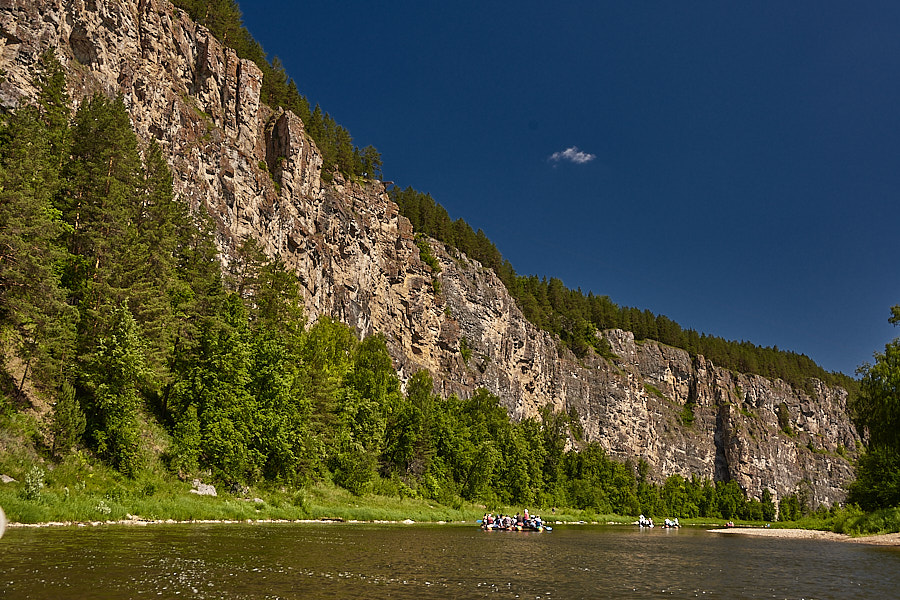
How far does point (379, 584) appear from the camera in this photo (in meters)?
15.8

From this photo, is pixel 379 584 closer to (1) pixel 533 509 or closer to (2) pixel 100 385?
(2) pixel 100 385

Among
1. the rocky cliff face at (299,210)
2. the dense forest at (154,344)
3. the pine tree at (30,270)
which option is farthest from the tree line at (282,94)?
the pine tree at (30,270)

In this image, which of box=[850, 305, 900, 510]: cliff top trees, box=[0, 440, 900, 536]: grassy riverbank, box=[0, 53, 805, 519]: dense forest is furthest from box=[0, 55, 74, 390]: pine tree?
box=[850, 305, 900, 510]: cliff top trees

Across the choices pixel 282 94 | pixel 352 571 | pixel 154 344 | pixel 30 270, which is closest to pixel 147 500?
pixel 154 344

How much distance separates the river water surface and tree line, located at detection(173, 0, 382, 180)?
87.2 metres

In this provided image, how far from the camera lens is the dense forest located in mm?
34156

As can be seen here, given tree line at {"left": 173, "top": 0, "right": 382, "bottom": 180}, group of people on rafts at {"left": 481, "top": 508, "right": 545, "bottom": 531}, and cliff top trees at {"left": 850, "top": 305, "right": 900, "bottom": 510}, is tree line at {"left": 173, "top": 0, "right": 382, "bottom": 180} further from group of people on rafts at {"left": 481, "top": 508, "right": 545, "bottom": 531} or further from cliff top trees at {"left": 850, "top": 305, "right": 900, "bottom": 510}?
cliff top trees at {"left": 850, "top": 305, "right": 900, "bottom": 510}

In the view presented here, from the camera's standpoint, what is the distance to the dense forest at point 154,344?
3416 centimetres

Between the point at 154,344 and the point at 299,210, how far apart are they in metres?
55.1

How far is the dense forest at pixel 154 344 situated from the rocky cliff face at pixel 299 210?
770 cm

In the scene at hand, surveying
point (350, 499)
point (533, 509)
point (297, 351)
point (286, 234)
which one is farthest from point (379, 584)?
point (533, 509)

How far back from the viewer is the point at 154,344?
40.7m

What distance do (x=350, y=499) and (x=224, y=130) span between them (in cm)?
5474

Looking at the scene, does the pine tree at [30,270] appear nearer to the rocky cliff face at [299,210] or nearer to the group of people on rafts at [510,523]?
the rocky cliff face at [299,210]
